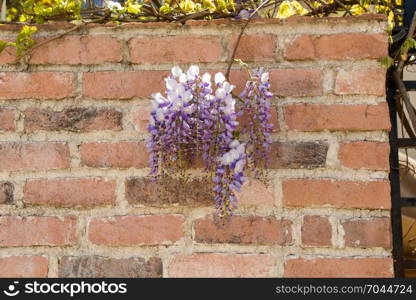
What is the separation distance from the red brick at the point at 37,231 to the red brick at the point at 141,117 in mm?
290

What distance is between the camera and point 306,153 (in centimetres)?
144

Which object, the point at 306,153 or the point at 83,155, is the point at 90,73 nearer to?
the point at 83,155

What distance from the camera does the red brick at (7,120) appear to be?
1.51 meters

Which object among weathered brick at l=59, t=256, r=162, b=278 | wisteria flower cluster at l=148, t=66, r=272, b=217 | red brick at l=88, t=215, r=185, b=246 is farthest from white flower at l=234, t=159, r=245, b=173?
weathered brick at l=59, t=256, r=162, b=278

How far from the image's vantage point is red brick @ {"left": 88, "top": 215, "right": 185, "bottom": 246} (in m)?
1.44

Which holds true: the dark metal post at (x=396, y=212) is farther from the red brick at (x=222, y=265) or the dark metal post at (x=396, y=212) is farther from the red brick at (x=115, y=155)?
the red brick at (x=115, y=155)

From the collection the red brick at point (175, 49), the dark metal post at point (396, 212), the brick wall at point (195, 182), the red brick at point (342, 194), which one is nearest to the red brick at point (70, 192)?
the brick wall at point (195, 182)

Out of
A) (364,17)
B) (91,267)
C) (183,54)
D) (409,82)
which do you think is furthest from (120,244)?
(409,82)

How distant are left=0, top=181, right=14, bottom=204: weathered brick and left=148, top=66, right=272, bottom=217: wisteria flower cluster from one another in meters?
0.40

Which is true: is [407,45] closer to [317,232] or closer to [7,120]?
[317,232]

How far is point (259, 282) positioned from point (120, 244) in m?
0.36

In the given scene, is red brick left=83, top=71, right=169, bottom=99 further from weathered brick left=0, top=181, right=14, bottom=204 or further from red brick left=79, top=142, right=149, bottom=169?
weathered brick left=0, top=181, right=14, bottom=204

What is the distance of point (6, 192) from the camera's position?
1.50m

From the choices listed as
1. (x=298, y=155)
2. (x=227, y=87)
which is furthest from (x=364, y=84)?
(x=227, y=87)
